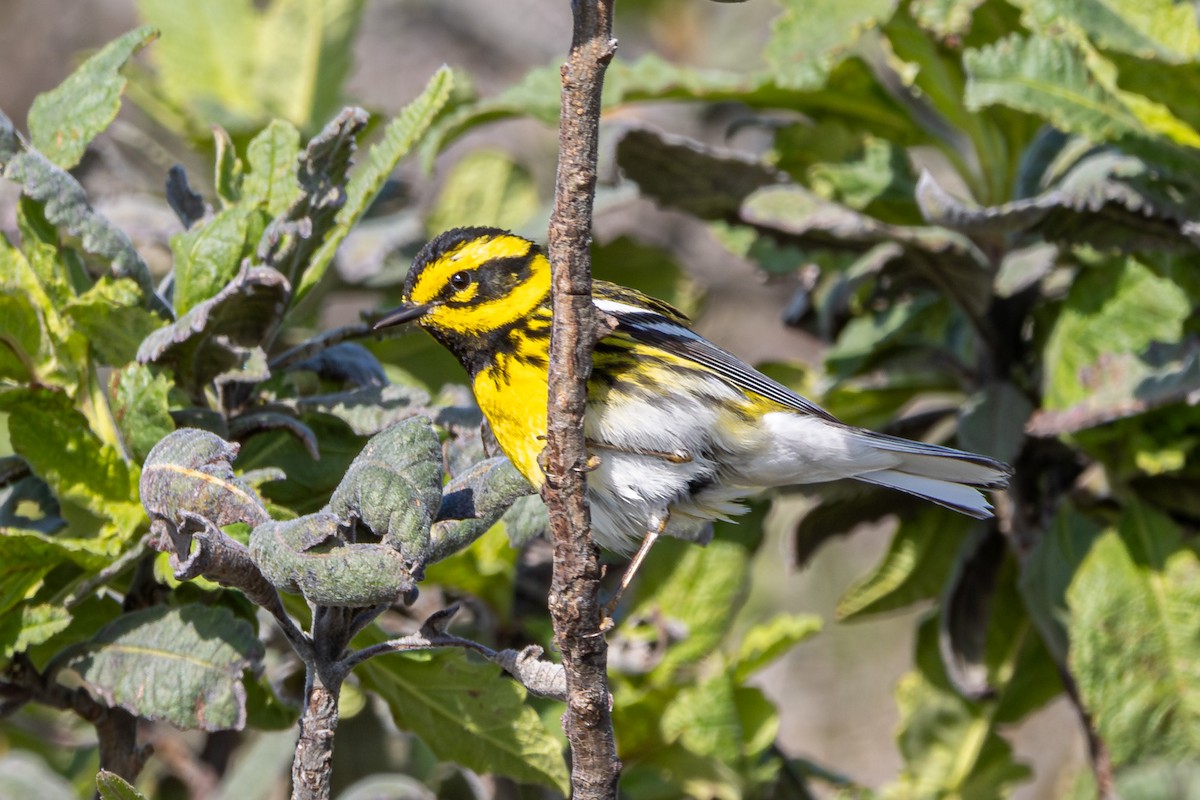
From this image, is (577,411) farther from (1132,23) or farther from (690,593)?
(1132,23)

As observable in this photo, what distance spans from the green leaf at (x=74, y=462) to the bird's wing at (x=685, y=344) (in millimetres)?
788

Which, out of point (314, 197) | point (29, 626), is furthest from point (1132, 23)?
point (29, 626)

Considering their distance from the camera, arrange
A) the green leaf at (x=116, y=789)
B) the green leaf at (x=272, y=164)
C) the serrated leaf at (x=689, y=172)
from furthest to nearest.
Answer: the serrated leaf at (x=689, y=172), the green leaf at (x=272, y=164), the green leaf at (x=116, y=789)

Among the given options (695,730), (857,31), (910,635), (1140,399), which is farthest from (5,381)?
(910,635)

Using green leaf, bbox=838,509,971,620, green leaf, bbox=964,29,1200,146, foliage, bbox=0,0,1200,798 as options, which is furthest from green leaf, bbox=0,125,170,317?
green leaf, bbox=838,509,971,620

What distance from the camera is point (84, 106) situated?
213 cm

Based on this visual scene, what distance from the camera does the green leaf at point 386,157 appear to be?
2.13m

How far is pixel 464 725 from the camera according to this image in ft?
6.87

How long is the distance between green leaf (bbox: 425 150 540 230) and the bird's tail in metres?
1.40

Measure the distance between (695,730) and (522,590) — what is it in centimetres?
43

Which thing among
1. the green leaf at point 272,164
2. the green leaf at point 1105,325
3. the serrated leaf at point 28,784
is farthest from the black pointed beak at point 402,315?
the green leaf at point 1105,325

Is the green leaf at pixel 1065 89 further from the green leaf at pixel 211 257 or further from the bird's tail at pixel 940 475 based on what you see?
the green leaf at pixel 211 257

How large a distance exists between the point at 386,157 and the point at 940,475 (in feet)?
3.53

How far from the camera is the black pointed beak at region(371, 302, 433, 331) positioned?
86.7 inches
